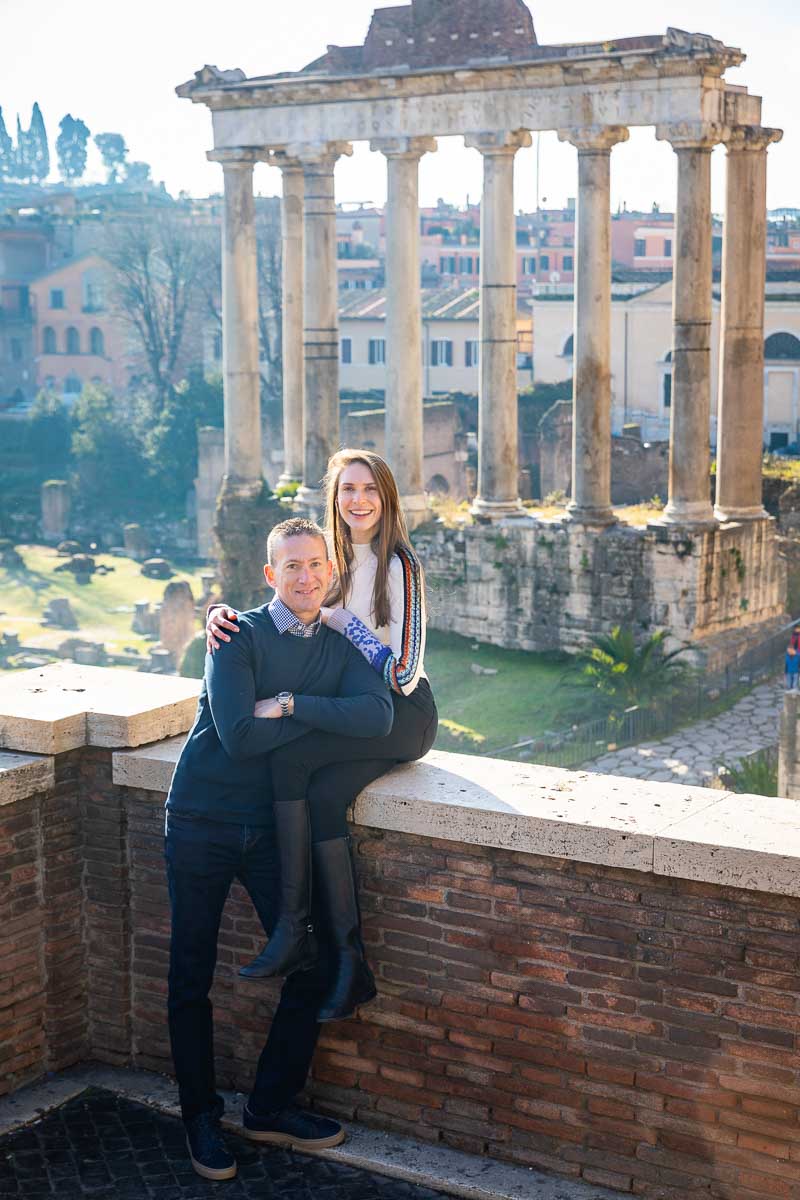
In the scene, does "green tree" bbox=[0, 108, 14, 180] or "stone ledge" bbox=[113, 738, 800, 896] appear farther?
"green tree" bbox=[0, 108, 14, 180]

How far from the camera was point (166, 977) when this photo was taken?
6234 millimetres

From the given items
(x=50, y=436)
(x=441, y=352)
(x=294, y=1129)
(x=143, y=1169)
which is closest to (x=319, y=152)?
(x=294, y=1129)

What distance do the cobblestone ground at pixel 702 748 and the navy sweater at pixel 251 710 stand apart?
11557mm

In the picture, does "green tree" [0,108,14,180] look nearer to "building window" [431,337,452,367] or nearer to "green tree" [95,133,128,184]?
"green tree" [95,133,128,184]

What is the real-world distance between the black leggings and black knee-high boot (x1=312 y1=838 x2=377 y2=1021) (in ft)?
0.20

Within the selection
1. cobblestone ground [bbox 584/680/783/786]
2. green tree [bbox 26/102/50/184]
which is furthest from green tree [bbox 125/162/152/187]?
cobblestone ground [bbox 584/680/783/786]

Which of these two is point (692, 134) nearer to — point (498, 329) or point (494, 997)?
point (498, 329)

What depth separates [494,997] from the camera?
5480mm

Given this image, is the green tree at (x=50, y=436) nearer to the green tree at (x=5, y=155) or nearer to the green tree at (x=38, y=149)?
the green tree at (x=38, y=149)

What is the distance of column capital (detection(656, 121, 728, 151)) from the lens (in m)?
19.5

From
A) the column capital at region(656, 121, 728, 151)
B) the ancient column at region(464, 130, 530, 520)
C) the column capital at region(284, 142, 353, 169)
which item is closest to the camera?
the column capital at region(656, 121, 728, 151)

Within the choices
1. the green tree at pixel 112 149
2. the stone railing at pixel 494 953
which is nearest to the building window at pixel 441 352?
the stone railing at pixel 494 953

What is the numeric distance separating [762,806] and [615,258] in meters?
55.0

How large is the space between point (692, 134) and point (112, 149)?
106129 millimetres
